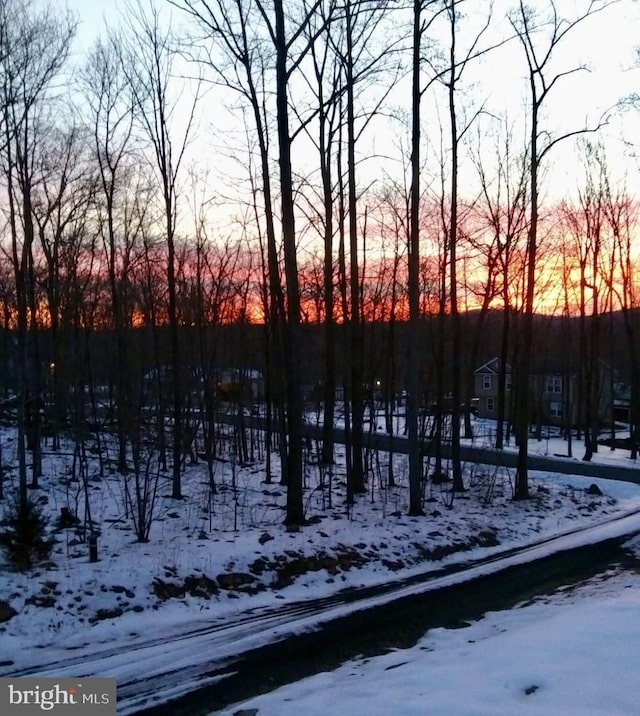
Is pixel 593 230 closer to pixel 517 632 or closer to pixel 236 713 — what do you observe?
pixel 517 632

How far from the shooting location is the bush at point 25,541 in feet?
31.4

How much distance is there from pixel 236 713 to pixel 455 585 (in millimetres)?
5504

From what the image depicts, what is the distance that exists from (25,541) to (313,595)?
13.8 ft

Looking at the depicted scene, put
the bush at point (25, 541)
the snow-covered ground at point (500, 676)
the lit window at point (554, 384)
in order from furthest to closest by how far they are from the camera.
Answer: the lit window at point (554, 384)
the bush at point (25, 541)
the snow-covered ground at point (500, 676)

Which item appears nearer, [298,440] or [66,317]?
[298,440]

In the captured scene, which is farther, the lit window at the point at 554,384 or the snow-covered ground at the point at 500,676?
the lit window at the point at 554,384

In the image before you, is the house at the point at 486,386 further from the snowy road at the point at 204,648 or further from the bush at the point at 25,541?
the bush at the point at 25,541

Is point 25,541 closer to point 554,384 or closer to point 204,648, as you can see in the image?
point 204,648

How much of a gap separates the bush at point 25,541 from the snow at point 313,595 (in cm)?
24

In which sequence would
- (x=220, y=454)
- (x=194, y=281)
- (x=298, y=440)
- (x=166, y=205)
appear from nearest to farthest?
(x=298, y=440), (x=166, y=205), (x=220, y=454), (x=194, y=281)

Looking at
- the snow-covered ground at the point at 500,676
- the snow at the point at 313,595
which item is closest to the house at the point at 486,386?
the snow at the point at 313,595

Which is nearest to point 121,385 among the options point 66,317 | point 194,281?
point 194,281

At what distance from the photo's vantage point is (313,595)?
10156 millimetres

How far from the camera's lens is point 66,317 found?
2423 cm
